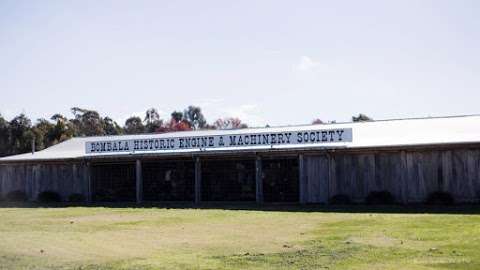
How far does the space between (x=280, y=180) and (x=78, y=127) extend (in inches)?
2272

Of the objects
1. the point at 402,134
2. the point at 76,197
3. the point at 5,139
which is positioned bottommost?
the point at 76,197

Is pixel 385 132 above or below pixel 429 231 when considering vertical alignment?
above

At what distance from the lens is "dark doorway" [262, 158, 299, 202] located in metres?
31.3

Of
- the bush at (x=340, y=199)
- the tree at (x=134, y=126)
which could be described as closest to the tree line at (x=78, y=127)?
the tree at (x=134, y=126)

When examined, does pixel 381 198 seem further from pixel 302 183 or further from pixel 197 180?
pixel 197 180

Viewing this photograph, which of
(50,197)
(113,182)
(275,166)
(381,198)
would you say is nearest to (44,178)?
(50,197)

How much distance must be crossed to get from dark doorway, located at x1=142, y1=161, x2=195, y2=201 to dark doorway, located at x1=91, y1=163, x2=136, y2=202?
38.9 inches

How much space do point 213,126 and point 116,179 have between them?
61807mm

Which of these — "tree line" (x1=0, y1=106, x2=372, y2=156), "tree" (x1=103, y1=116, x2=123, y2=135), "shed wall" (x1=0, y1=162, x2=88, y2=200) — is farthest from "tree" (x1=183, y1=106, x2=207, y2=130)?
"shed wall" (x1=0, y1=162, x2=88, y2=200)

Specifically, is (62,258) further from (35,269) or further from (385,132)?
(385,132)

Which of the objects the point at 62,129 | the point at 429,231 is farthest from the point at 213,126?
the point at 429,231

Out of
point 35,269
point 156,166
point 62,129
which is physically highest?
point 62,129

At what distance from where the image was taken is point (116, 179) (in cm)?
3562

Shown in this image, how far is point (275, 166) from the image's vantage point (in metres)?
31.7
